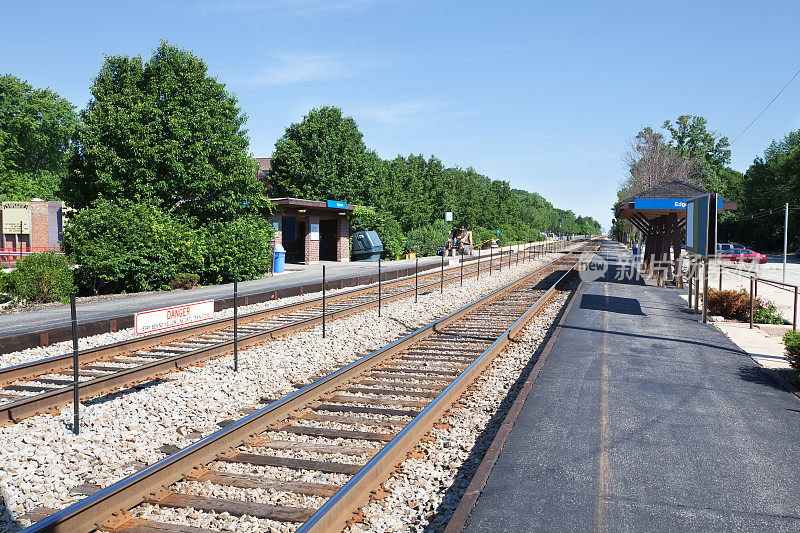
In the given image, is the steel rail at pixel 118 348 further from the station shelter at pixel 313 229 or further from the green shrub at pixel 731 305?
the station shelter at pixel 313 229

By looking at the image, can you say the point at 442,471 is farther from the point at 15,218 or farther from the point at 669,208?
the point at 15,218

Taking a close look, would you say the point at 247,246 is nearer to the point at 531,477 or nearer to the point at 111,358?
the point at 111,358

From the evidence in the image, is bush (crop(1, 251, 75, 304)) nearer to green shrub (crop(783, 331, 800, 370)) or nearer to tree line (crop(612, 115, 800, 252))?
green shrub (crop(783, 331, 800, 370))

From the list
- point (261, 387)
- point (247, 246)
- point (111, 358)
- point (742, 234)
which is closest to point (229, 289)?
point (247, 246)

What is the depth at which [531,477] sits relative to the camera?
4988 millimetres

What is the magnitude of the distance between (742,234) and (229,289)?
7644cm

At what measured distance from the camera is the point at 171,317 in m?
7.70

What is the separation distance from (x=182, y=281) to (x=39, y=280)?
472cm

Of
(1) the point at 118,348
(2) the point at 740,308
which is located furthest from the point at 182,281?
(2) the point at 740,308

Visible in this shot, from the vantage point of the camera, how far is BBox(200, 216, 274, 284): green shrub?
22312 millimetres

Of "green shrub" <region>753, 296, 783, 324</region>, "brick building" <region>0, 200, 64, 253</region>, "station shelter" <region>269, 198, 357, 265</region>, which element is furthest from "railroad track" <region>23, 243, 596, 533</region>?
"brick building" <region>0, 200, 64, 253</region>

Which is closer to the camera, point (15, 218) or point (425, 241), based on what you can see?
point (425, 241)

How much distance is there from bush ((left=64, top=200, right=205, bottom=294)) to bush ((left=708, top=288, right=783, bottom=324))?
57.8ft

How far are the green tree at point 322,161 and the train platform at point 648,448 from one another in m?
40.1
